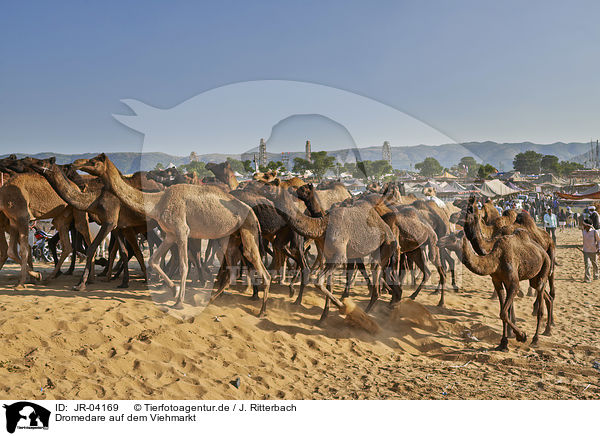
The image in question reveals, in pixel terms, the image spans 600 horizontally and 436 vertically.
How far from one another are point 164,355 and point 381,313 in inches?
194

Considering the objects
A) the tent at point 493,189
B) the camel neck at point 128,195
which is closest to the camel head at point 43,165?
the camel neck at point 128,195

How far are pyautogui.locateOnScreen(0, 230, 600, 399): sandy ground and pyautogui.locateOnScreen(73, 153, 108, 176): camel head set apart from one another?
232 cm

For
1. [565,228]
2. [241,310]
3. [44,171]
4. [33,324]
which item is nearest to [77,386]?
[33,324]

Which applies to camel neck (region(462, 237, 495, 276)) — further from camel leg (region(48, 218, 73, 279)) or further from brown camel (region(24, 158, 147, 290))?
camel leg (region(48, 218, 73, 279))

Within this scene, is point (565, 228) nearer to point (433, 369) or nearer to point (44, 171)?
point (433, 369)

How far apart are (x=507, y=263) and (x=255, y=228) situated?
15.2 feet

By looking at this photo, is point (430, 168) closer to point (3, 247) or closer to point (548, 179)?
point (548, 179)

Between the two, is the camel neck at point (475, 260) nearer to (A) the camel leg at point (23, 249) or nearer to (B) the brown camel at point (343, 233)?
(B) the brown camel at point (343, 233)

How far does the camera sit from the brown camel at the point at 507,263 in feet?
24.2

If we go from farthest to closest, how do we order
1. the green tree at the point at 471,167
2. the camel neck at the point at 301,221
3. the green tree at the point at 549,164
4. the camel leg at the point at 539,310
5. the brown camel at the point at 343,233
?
the green tree at the point at 549,164 → the green tree at the point at 471,167 → the camel leg at the point at 539,310 → the brown camel at the point at 343,233 → the camel neck at the point at 301,221

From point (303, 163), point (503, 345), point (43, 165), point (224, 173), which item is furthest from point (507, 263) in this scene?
point (303, 163)

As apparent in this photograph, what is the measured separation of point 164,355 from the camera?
252 inches
